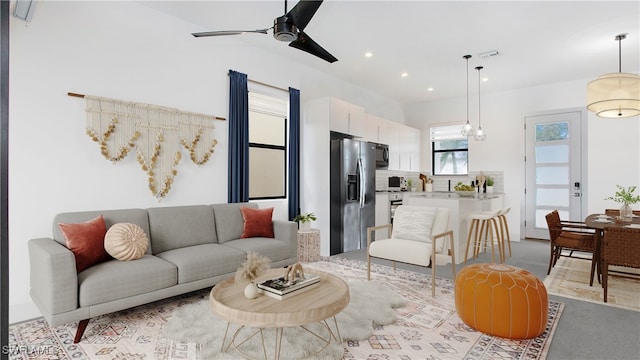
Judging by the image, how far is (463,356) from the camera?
2.22 m

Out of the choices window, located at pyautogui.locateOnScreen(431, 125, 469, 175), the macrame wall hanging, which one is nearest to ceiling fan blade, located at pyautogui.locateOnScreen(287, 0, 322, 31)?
the macrame wall hanging

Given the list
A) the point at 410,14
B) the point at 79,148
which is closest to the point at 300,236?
the point at 79,148

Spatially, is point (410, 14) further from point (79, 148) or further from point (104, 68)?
point (79, 148)

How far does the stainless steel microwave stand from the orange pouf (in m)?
3.85

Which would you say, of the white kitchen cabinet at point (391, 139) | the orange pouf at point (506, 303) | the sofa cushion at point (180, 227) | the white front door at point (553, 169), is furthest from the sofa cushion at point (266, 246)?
the white front door at point (553, 169)

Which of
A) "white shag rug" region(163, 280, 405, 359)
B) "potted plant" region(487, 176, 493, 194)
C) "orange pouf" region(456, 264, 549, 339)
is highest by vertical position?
"potted plant" region(487, 176, 493, 194)

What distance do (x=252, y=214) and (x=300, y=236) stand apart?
0.96 m

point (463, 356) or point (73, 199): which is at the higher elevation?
point (73, 199)

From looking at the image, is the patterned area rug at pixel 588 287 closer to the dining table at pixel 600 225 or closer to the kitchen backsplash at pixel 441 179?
the dining table at pixel 600 225

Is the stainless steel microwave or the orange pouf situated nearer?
the orange pouf

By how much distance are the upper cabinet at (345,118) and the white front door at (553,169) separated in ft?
11.5

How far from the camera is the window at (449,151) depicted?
7.45 m

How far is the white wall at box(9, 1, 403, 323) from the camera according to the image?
2.82 m

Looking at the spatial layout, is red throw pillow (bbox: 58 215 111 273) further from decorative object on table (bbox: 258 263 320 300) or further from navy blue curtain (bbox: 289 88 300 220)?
navy blue curtain (bbox: 289 88 300 220)
